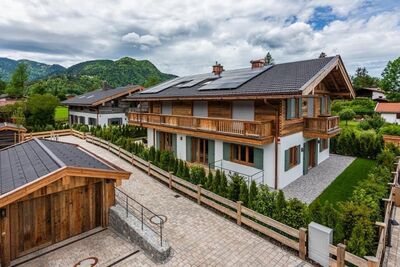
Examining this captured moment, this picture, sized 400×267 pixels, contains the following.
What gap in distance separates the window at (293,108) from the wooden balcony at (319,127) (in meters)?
0.80

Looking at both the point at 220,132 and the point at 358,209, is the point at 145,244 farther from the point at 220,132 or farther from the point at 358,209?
the point at 220,132

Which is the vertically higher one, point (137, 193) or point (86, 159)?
point (86, 159)

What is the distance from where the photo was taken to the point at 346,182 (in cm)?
1414

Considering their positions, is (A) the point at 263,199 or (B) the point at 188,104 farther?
(B) the point at 188,104

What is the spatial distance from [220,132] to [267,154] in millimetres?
2786

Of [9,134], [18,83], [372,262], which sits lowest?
[372,262]

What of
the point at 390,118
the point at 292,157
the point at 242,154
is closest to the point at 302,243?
the point at 242,154

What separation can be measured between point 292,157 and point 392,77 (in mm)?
54617

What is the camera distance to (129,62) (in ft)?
356

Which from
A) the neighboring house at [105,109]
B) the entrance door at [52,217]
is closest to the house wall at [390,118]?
the neighboring house at [105,109]

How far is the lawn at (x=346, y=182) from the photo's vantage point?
1213 centimetres

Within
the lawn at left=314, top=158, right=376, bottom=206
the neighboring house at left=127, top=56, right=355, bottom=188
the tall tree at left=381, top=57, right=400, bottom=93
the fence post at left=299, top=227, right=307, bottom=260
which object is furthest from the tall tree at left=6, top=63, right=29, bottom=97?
the tall tree at left=381, top=57, right=400, bottom=93

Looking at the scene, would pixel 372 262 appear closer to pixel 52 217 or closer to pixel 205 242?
pixel 205 242

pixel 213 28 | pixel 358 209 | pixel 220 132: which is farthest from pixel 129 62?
pixel 358 209
